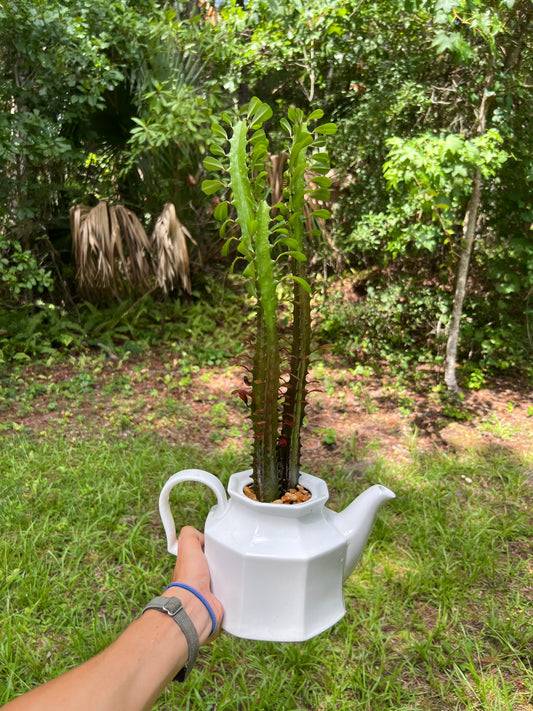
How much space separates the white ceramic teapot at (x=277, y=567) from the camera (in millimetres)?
895

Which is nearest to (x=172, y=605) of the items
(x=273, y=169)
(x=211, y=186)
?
(x=211, y=186)

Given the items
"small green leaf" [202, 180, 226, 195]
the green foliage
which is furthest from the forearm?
the green foliage

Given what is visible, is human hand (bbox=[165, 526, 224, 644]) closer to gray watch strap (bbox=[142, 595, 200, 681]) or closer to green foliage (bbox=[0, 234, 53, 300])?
gray watch strap (bbox=[142, 595, 200, 681])

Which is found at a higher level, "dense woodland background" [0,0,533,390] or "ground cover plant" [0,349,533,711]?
"dense woodland background" [0,0,533,390]

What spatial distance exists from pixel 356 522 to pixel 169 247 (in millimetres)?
3948

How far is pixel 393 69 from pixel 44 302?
3.80 metres

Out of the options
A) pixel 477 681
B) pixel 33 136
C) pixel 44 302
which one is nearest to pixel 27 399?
pixel 44 302

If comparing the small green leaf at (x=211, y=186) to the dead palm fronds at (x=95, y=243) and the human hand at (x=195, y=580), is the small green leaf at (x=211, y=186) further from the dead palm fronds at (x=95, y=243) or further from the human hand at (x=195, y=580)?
the dead palm fronds at (x=95, y=243)

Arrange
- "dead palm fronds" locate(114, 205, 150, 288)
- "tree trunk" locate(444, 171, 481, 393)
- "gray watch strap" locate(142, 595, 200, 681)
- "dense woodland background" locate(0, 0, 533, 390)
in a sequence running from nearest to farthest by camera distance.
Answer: "gray watch strap" locate(142, 595, 200, 681)
"tree trunk" locate(444, 171, 481, 393)
"dense woodland background" locate(0, 0, 533, 390)
"dead palm fronds" locate(114, 205, 150, 288)

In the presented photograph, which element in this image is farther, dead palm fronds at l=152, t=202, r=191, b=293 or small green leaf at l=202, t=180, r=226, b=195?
dead palm fronds at l=152, t=202, r=191, b=293

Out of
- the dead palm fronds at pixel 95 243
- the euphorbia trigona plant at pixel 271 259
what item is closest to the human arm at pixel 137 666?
the euphorbia trigona plant at pixel 271 259

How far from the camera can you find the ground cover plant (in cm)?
185

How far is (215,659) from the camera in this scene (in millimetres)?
1926

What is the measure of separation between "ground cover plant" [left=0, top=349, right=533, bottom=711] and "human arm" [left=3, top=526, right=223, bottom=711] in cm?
99
